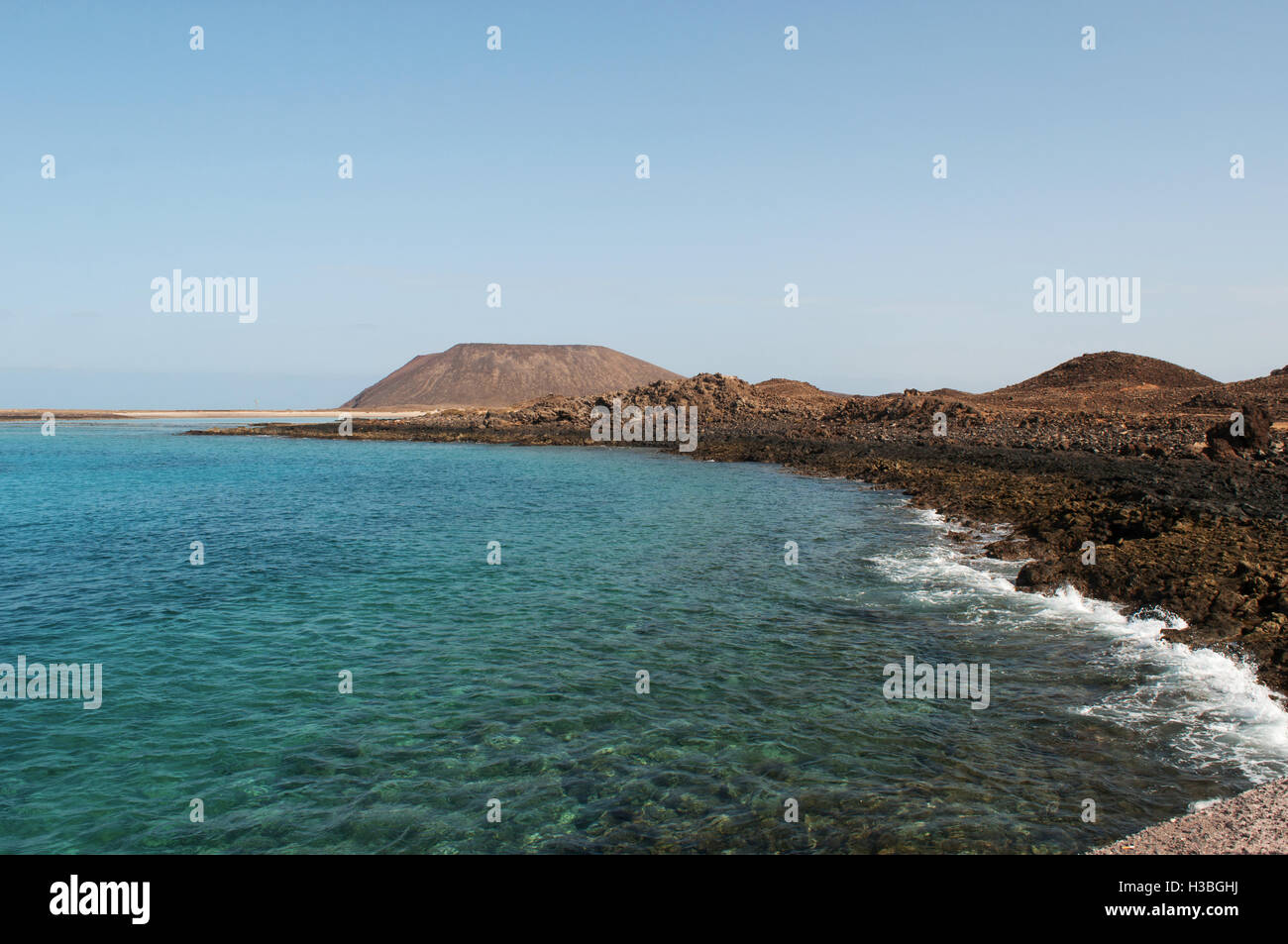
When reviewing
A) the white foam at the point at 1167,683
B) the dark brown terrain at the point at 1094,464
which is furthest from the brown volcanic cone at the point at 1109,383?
the white foam at the point at 1167,683

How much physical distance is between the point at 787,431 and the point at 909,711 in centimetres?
7655

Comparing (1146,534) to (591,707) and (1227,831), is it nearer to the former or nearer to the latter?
(1227,831)

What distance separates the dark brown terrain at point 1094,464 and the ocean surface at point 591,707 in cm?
155

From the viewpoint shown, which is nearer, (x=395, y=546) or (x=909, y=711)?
(x=909, y=711)

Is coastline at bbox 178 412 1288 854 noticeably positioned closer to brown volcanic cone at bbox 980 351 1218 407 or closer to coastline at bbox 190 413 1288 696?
coastline at bbox 190 413 1288 696

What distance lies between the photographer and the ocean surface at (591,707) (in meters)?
9.32

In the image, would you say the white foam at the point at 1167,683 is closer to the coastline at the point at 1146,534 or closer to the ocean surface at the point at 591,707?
the ocean surface at the point at 591,707

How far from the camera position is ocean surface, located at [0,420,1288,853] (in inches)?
367

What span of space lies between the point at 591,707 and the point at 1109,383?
93.8 meters

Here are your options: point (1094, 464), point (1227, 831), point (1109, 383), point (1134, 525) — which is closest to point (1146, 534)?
point (1134, 525)
